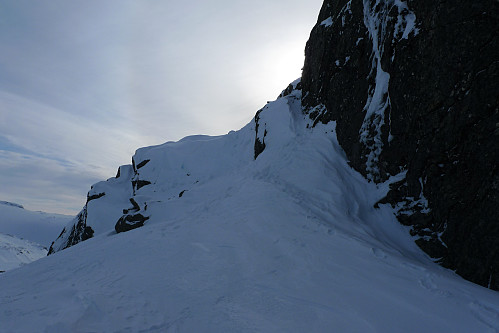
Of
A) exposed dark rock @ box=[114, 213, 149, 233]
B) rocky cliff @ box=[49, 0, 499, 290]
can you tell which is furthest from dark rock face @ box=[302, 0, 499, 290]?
exposed dark rock @ box=[114, 213, 149, 233]

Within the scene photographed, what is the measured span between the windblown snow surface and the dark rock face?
2.56ft

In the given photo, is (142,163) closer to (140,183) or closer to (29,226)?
(140,183)

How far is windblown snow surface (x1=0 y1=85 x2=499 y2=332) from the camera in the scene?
3838mm

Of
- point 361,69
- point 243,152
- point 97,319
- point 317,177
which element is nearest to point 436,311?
point 97,319

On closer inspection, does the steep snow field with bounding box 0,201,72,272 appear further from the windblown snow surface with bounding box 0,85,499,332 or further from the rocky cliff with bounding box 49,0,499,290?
the rocky cliff with bounding box 49,0,499,290

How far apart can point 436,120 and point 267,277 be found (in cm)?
650

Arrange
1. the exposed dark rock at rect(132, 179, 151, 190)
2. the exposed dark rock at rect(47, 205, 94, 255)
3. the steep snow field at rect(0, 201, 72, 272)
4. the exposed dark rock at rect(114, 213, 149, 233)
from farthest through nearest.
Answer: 1. the steep snow field at rect(0, 201, 72, 272)
2. the exposed dark rock at rect(132, 179, 151, 190)
3. the exposed dark rock at rect(47, 205, 94, 255)
4. the exposed dark rock at rect(114, 213, 149, 233)

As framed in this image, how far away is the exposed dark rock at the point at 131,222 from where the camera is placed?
530 inches

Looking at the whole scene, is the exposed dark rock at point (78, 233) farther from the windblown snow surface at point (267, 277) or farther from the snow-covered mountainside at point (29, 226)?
the snow-covered mountainside at point (29, 226)

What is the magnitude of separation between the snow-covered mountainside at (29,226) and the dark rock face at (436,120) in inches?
5889

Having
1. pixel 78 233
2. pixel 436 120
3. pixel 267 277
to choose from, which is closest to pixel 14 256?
pixel 78 233

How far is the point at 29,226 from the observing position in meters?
136

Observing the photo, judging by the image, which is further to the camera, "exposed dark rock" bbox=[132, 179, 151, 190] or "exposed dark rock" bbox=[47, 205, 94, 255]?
"exposed dark rock" bbox=[132, 179, 151, 190]

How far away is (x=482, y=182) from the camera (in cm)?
620
